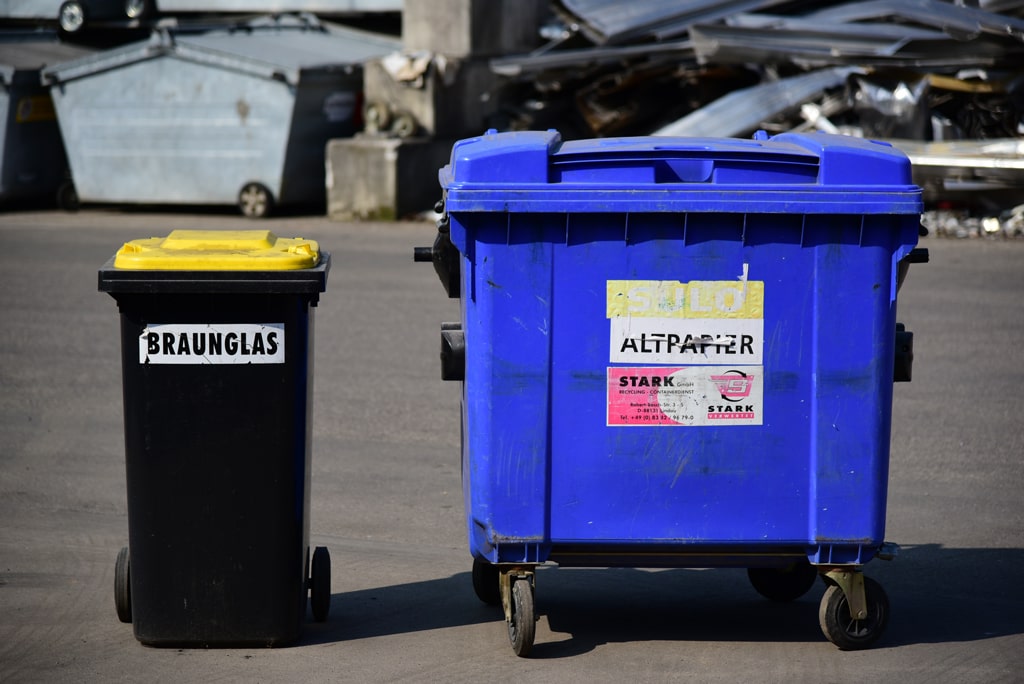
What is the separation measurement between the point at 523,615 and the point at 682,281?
1103mm

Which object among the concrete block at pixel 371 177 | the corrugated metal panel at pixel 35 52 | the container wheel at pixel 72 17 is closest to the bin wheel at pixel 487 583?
the concrete block at pixel 371 177

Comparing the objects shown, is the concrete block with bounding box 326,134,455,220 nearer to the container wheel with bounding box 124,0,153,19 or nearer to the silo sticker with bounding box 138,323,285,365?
the container wheel with bounding box 124,0,153,19

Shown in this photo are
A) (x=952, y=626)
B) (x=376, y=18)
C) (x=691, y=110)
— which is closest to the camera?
(x=952, y=626)

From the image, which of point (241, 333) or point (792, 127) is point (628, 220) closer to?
point (241, 333)

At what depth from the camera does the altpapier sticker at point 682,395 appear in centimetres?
374

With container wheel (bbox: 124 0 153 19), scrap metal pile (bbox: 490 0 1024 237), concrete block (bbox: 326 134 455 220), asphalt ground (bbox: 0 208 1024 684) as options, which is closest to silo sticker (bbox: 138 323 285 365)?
asphalt ground (bbox: 0 208 1024 684)

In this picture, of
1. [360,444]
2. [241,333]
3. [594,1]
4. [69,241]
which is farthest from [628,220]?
[594,1]

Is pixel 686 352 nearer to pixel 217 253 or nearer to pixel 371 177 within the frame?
pixel 217 253

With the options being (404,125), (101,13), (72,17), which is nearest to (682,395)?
(404,125)

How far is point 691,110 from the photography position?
15125 mm

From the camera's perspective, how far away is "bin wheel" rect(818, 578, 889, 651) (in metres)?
3.87

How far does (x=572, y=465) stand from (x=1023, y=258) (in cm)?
900

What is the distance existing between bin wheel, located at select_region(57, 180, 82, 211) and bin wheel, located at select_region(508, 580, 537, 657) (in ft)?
40.4

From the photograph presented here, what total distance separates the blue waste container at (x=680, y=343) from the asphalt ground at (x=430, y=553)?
35cm
